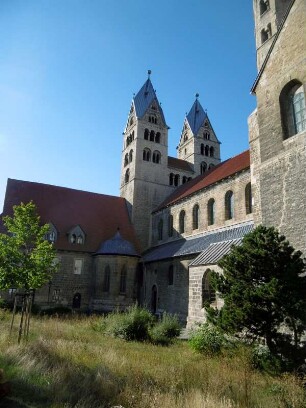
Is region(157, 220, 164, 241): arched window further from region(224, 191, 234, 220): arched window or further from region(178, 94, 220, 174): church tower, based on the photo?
region(178, 94, 220, 174): church tower

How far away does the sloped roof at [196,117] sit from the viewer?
45.2m

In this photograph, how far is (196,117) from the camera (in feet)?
154

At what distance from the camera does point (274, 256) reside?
9.35 metres

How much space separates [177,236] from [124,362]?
21181 mm

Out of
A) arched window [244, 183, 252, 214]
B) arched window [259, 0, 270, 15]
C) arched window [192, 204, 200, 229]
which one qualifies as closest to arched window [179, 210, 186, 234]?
arched window [192, 204, 200, 229]

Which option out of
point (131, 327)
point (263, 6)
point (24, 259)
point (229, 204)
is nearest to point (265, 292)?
point (131, 327)

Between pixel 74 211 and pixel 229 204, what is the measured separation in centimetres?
1581

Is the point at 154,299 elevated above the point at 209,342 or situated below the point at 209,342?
above

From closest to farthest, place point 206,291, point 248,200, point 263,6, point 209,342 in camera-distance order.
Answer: point 209,342 < point 206,291 < point 248,200 < point 263,6

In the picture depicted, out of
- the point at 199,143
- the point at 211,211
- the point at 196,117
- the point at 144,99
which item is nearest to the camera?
the point at 211,211

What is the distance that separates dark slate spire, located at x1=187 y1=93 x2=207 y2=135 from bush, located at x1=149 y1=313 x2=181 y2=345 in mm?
33079

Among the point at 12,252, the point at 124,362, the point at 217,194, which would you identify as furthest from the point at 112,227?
the point at 124,362

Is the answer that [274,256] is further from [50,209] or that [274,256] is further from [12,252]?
[50,209]

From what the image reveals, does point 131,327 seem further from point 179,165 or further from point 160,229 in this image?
point 179,165
